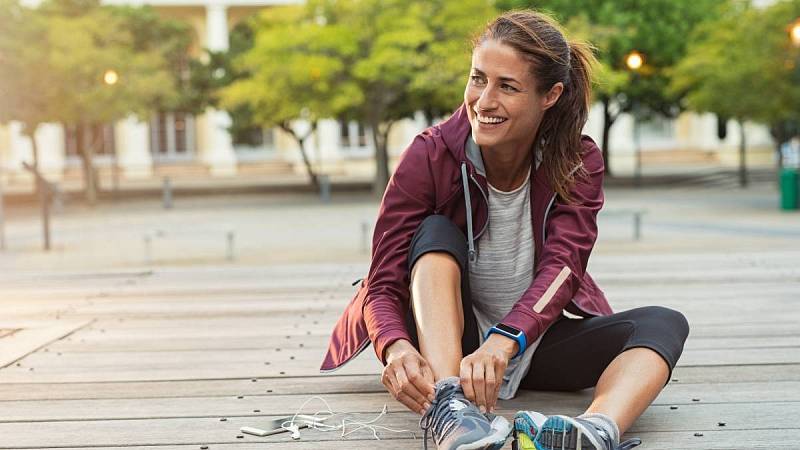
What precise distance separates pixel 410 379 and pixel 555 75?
105cm

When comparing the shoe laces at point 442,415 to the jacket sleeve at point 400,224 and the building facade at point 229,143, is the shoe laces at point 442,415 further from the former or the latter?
the building facade at point 229,143

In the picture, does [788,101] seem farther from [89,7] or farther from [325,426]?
[325,426]

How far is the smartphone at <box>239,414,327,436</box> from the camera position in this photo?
11.0 ft

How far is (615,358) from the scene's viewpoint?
343 cm

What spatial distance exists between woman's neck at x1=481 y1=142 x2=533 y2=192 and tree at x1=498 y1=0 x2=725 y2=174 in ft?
96.1

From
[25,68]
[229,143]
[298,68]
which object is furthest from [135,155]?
[298,68]

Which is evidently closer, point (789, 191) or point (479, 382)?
point (479, 382)

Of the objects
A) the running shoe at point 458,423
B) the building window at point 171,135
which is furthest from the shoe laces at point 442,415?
the building window at point 171,135

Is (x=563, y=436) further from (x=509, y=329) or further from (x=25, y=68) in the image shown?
(x=25, y=68)

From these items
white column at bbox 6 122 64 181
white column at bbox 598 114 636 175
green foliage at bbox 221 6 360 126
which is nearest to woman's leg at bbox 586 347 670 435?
green foliage at bbox 221 6 360 126

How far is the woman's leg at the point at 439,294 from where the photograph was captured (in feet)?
10.6

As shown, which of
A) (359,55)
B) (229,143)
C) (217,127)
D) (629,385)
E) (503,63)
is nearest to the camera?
(629,385)

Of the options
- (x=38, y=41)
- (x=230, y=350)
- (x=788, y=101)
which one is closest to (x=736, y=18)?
(x=788, y=101)

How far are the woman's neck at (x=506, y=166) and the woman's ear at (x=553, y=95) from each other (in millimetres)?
171
